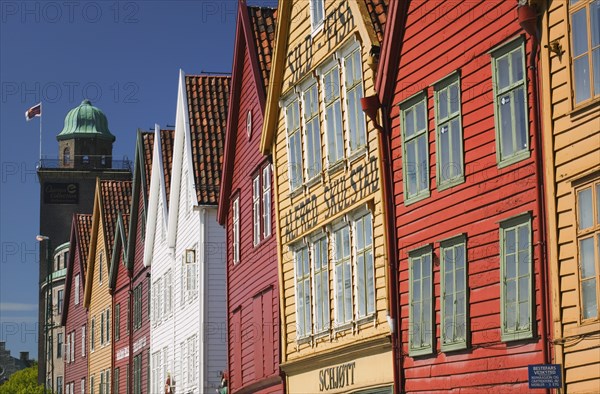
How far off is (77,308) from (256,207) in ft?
121

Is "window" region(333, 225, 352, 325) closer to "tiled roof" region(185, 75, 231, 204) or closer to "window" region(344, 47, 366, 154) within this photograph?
"window" region(344, 47, 366, 154)

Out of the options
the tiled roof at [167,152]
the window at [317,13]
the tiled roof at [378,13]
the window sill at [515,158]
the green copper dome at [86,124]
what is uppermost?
the green copper dome at [86,124]

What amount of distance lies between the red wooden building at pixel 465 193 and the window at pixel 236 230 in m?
12.7

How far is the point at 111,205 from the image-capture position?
2293 inches

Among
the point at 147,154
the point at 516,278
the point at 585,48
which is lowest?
the point at 516,278

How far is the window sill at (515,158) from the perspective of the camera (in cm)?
1788

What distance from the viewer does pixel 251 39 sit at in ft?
107

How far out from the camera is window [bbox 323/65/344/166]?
25.6m

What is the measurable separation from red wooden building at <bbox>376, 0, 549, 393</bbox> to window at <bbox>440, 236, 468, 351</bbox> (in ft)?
0.07

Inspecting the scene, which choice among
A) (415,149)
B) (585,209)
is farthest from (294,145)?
A: (585,209)

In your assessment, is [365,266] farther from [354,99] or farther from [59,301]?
Answer: [59,301]

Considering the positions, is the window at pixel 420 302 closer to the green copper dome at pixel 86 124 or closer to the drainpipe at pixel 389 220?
the drainpipe at pixel 389 220

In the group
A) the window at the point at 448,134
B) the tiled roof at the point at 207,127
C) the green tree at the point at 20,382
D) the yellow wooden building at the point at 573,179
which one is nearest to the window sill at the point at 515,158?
the yellow wooden building at the point at 573,179

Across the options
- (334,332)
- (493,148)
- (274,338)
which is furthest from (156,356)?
(493,148)
